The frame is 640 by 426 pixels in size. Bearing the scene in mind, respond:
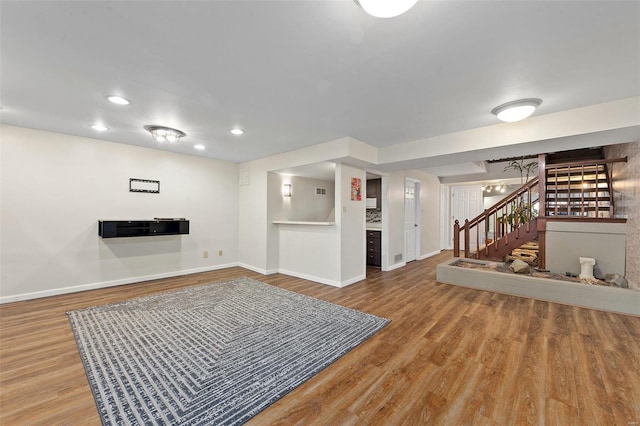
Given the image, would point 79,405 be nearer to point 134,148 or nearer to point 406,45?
point 406,45

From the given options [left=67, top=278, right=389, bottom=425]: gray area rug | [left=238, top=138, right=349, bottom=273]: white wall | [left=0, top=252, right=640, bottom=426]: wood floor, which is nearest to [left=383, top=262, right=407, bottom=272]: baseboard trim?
[left=0, top=252, right=640, bottom=426]: wood floor

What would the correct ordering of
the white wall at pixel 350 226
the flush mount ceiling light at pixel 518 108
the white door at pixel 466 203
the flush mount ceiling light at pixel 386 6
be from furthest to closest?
the white door at pixel 466 203
the white wall at pixel 350 226
the flush mount ceiling light at pixel 518 108
the flush mount ceiling light at pixel 386 6

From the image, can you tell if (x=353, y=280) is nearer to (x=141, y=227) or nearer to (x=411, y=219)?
(x=411, y=219)

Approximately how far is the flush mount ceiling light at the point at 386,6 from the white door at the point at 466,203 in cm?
840

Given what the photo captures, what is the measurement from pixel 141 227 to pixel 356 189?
3.82m

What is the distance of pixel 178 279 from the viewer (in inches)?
189

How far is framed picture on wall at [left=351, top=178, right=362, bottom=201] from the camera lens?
464cm

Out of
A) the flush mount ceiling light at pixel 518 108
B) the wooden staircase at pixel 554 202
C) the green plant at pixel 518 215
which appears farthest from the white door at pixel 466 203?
the flush mount ceiling light at pixel 518 108

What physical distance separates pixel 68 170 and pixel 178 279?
94.8 inches

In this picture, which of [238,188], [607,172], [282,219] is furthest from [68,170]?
[607,172]

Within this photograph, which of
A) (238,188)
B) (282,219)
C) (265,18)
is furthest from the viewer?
(238,188)

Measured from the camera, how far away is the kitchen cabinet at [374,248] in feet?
19.0

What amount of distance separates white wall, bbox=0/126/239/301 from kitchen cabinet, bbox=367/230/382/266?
347 centimetres

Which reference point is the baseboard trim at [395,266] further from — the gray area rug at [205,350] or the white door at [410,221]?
the gray area rug at [205,350]
